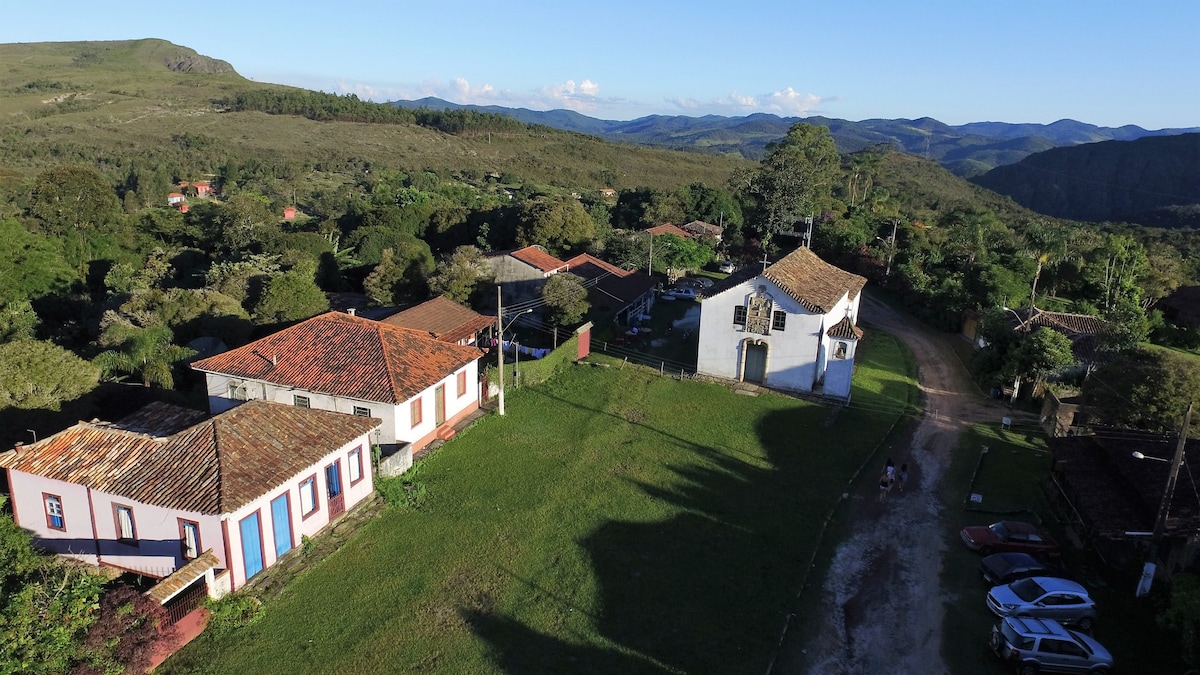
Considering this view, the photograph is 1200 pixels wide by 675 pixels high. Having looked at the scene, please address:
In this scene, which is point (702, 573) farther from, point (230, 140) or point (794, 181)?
point (230, 140)

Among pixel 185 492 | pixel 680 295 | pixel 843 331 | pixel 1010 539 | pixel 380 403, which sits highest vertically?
pixel 843 331

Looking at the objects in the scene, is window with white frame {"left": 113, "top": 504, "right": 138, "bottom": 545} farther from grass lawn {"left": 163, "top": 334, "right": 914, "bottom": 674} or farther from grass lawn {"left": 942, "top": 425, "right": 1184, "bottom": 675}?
grass lawn {"left": 942, "top": 425, "right": 1184, "bottom": 675}

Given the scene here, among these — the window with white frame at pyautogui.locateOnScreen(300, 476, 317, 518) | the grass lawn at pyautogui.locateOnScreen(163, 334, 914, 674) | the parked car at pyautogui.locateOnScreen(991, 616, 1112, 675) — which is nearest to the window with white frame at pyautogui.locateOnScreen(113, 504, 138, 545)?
the window with white frame at pyautogui.locateOnScreen(300, 476, 317, 518)

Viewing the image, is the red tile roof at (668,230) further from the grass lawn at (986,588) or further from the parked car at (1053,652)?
the parked car at (1053,652)

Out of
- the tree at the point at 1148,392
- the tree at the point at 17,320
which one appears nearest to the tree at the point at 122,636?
the tree at the point at 17,320

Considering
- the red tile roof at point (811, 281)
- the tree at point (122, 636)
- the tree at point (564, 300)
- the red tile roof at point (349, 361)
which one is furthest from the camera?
the tree at point (564, 300)

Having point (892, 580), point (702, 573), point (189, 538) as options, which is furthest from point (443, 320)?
point (892, 580)

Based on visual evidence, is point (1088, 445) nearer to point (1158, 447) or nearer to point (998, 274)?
point (1158, 447)
